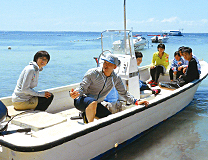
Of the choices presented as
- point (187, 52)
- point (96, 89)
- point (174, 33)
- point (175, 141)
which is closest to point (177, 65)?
point (187, 52)

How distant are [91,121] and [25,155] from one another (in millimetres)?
1175

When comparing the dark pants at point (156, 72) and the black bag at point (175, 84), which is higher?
the dark pants at point (156, 72)

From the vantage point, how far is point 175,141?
16.1 feet

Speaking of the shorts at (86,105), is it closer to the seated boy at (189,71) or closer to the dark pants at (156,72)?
the seated boy at (189,71)

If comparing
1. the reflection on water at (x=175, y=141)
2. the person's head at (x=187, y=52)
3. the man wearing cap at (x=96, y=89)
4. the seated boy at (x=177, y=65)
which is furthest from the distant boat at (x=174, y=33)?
the man wearing cap at (x=96, y=89)

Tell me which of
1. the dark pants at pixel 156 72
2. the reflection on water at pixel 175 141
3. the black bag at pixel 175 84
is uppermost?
the dark pants at pixel 156 72

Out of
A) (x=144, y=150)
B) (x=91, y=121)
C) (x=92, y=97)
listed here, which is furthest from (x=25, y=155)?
(x=144, y=150)

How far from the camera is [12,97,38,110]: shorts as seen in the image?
14.0ft

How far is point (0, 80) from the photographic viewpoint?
12.7 meters

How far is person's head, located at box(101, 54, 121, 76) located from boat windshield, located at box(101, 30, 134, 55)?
146 cm

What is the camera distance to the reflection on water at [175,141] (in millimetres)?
4312

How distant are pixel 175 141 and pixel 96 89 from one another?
6.28ft

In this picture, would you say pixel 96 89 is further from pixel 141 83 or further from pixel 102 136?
pixel 141 83

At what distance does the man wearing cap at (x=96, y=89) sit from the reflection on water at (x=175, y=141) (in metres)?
0.77
